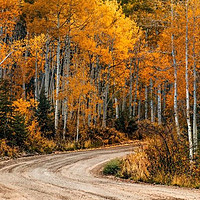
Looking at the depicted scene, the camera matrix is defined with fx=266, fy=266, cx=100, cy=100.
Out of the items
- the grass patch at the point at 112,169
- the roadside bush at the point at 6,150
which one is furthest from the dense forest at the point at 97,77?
the grass patch at the point at 112,169

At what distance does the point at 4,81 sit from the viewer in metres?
15.3

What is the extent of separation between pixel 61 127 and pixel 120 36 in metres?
8.25

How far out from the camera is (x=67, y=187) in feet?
24.2

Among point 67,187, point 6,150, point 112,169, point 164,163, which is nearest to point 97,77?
point 6,150

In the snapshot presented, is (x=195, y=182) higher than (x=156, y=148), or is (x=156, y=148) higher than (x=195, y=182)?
(x=156, y=148)

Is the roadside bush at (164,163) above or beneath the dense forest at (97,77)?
beneath

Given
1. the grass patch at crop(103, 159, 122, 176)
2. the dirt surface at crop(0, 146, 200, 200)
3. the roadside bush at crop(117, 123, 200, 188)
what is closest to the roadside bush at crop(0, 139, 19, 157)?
the dirt surface at crop(0, 146, 200, 200)

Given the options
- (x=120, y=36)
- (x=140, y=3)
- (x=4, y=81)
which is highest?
(x=140, y=3)

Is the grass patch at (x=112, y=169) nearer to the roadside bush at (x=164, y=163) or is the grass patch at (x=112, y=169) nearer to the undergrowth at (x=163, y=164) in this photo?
the undergrowth at (x=163, y=164)

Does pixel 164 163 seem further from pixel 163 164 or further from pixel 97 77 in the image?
pixel 97 77

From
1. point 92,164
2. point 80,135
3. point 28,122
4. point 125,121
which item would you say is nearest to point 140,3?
point 125,121

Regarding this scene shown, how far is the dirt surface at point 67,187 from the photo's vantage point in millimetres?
6363

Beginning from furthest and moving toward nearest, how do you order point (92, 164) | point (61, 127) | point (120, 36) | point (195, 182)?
point (120, 36), point (61, 127), point (92, 164), point (195, 182)

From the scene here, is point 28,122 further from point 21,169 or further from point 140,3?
point 140,3
